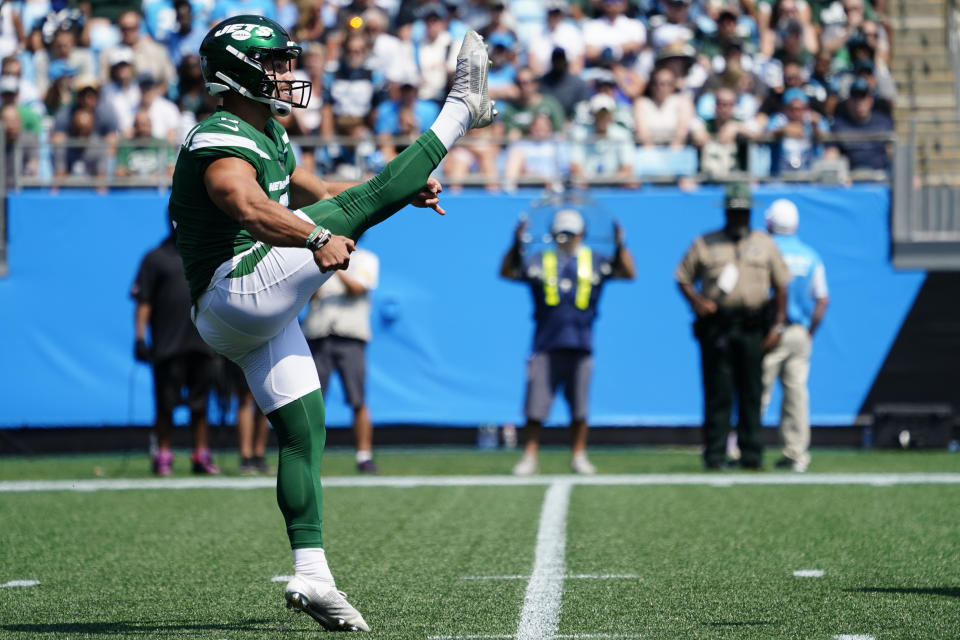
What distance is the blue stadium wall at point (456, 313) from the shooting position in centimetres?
1388

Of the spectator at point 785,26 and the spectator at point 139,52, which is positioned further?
the spectator at point 785,26

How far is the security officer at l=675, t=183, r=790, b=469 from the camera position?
11062 millimetres

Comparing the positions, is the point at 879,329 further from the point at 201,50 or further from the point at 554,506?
the point at 201,50

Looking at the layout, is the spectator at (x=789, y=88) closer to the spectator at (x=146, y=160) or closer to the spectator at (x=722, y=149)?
the spectator at (x=722, y=149)

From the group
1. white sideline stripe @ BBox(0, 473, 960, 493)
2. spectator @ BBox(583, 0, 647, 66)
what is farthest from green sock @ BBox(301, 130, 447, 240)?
spectator @ BBox(583, 0, 647, 66)

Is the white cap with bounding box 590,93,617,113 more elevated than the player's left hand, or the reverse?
the white cap with bounding box 590,93,617,113

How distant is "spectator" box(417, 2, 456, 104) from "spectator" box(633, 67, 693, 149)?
2.00 m

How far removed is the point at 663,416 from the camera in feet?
45.8

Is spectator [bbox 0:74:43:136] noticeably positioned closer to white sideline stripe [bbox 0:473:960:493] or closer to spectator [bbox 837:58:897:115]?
white sideline stripe [bbox 0:473:960:493]

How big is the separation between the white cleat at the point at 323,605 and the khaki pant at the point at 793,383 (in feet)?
23.7

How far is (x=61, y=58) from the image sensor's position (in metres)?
16.5

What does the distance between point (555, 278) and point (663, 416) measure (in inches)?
125

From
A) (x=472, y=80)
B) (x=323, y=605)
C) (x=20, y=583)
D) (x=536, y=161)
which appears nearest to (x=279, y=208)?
(x=472, y=80)

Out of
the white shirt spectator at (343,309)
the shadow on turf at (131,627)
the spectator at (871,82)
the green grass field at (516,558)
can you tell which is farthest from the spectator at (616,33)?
the shadow on turf at (131,627)
